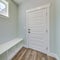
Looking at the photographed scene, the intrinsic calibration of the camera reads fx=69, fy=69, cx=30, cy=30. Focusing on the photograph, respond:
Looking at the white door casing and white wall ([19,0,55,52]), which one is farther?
the white door casing

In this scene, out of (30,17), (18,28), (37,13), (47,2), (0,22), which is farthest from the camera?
(18,28)

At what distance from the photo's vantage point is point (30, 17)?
12.5ft

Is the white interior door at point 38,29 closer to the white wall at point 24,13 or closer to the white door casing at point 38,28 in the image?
the white door casing at point 38,28

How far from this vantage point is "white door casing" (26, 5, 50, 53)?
3.09 metres

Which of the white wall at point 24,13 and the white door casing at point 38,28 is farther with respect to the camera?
the white door casing at point 38,28

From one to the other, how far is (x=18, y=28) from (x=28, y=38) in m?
1.05

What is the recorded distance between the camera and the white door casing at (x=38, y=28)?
3.09 metres

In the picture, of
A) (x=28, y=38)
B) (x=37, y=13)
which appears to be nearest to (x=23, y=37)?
(x=28, y=38)

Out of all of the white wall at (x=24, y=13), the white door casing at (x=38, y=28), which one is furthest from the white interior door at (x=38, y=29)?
the white wall at (x=24, y=13)

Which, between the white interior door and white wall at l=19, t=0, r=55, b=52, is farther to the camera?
the white interior door

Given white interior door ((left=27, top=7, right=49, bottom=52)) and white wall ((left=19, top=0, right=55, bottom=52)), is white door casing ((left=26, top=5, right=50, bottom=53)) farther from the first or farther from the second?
white wall ((left=19, top=0, right=55, bottom=52))

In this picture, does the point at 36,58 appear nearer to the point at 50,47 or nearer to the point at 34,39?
the point at 50,47

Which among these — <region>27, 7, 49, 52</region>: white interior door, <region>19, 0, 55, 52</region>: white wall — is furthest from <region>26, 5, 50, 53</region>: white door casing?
<region>19, 0, 55, 52</region>: white wall

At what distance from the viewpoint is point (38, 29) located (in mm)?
3441
